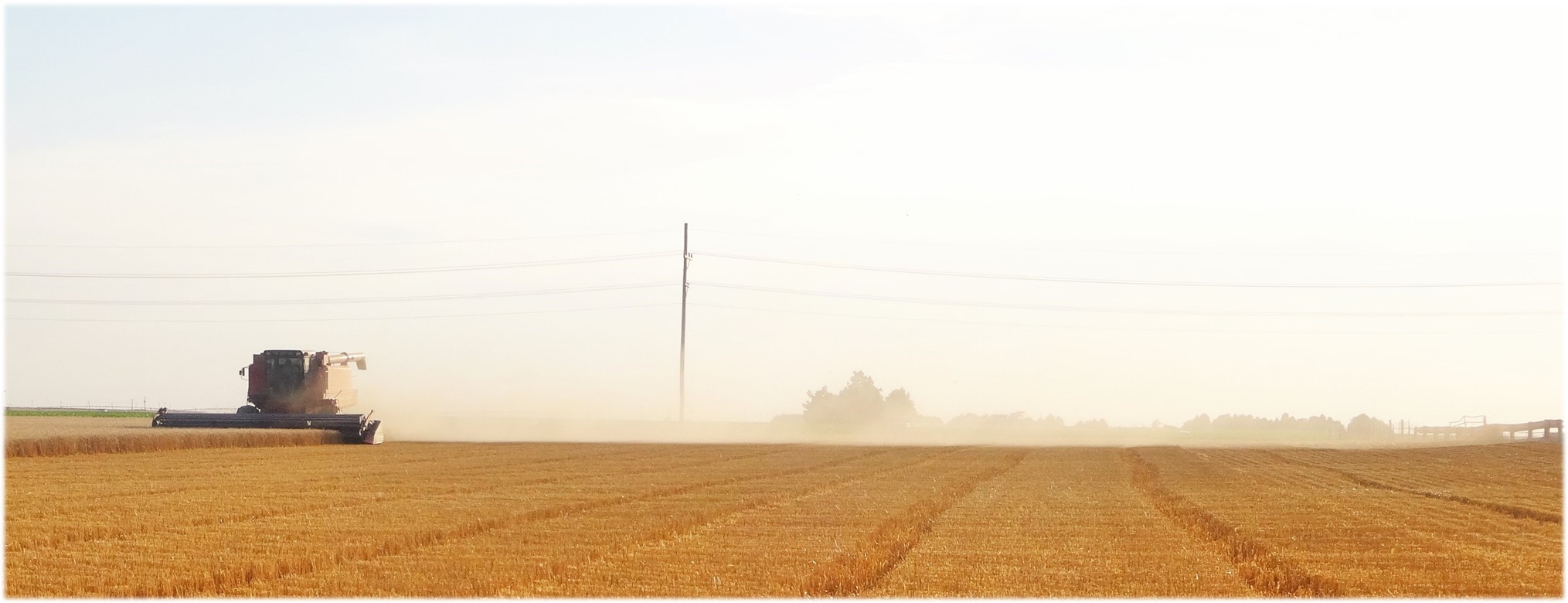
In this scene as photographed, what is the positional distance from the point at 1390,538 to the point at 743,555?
27.9ft

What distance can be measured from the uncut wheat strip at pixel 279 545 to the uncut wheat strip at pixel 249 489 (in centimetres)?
147

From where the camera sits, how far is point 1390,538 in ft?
57.9

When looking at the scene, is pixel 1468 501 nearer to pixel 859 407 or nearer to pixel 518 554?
pixel 518 554

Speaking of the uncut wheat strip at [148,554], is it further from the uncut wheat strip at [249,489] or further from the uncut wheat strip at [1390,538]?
the uncut wheat strip at [1390,538]

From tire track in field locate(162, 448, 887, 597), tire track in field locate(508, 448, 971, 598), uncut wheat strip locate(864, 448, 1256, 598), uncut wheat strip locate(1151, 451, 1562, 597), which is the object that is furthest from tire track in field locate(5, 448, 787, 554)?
uncut wheat strip locate(1151, 451, 1562, 597)

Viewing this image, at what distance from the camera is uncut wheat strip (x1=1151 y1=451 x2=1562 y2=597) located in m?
13.7

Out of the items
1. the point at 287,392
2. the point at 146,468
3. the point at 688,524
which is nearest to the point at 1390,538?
the point at 688,524

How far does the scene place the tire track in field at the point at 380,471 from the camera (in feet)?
67.5

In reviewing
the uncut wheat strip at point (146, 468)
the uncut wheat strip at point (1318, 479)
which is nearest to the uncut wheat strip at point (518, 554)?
the uncut wheat strip at point (146, 468)

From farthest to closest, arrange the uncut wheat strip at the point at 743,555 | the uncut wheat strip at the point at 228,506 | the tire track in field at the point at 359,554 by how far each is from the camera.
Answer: the uncut wheat strip at the point at 228,506 → the uncut wheat strip at the point at 743,555 → the tire track in field at the point at 359,554

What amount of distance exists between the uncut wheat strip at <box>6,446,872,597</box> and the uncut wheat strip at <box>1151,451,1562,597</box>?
9923mm

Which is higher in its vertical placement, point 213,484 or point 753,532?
Answer: point 753,532

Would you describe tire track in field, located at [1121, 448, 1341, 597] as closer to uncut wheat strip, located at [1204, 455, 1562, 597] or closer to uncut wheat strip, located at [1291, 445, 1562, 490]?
uncut wheat strip, located at [1204, 455, 1562, 597]

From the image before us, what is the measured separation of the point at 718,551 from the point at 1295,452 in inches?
1649
